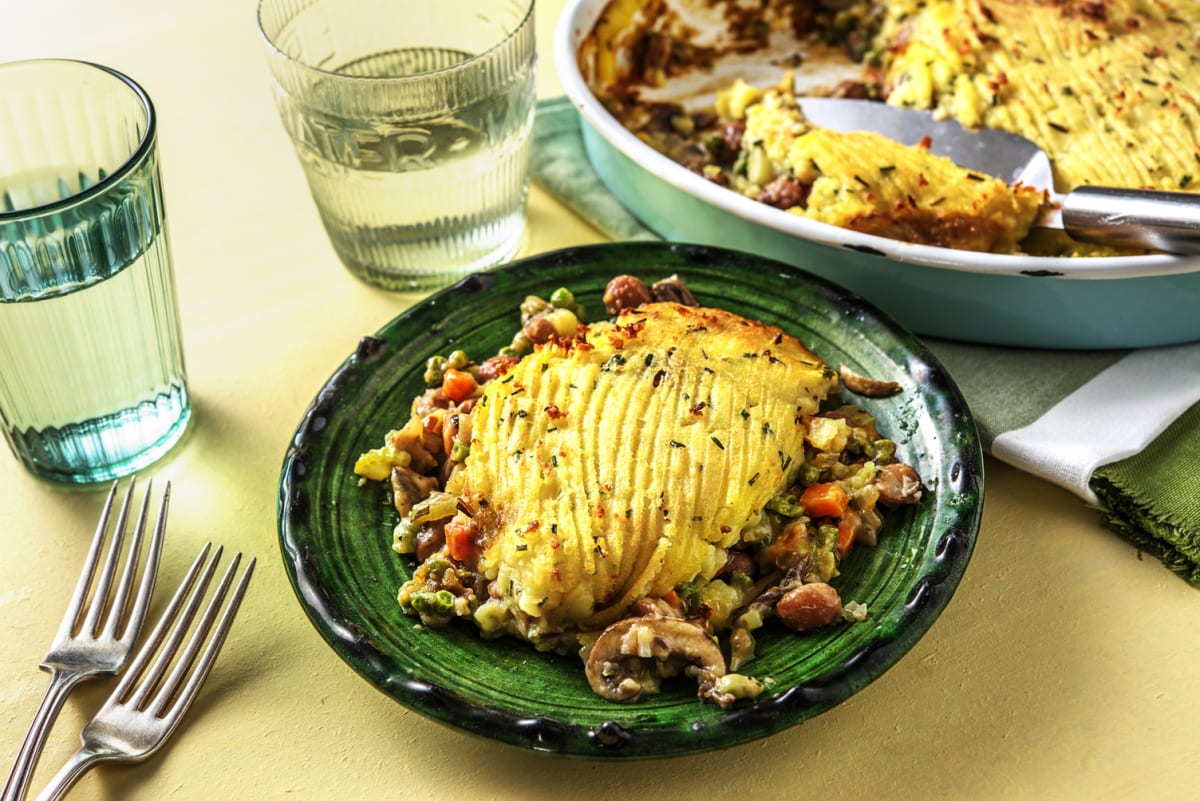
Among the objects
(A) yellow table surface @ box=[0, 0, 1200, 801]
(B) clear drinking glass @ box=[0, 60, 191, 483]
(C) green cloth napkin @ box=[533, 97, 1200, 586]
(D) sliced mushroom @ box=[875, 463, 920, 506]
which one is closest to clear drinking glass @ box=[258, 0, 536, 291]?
(A) yellow table surface @ box=[0, 0, 1200, 801]

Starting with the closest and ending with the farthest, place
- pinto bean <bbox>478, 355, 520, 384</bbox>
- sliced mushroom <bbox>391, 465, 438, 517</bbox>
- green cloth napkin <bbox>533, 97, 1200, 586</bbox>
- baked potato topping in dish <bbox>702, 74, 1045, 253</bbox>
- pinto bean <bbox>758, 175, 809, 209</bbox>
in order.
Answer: sliced mushroom <bbox>391, 465, 438, 517</bbox> → green cloth napkin <bbox>533, 97, 1200, 586</bbox> → pinto bean <bbox>478, 355, 520, 384</bbox> → baked potato topping in dish <bbox>702, 74, 1045, 253</bbox> → pinto bean <bbox>758, 175, 809, 209</bbox>

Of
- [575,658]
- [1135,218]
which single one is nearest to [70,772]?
[575,658]

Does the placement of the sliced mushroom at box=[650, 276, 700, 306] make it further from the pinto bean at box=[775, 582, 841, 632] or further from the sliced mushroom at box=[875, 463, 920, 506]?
the pinto bean at box=[775, 582, 841, 632]

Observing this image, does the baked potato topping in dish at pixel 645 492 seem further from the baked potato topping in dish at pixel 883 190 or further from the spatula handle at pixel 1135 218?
the spatula handle at pixel 1135 218

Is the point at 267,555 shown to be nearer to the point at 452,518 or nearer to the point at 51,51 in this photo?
the point at 452,518

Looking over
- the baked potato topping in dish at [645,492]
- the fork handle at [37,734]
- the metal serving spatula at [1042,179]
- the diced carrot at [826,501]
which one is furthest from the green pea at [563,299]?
the fork handle at [37,734]

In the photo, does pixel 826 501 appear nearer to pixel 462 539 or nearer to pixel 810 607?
pixel 810 607
